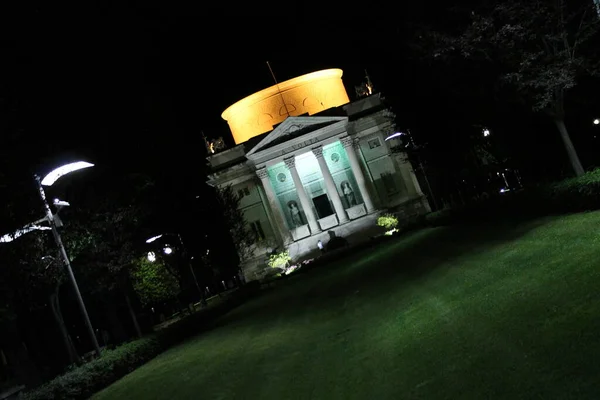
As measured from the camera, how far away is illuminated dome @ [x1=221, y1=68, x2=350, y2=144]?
5738 centimetres

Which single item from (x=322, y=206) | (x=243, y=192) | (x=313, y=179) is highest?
(x=243, y=192)

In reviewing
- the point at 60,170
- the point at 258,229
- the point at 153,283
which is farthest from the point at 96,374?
the point at 258,229

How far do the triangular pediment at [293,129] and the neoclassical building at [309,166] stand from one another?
9cm

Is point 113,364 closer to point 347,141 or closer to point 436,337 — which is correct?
point 436,337

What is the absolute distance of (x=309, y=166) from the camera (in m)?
56.5

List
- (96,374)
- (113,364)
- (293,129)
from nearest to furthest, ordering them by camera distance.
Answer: (96,374) < (113,364) < (293,129)

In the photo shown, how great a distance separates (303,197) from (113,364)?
122ft

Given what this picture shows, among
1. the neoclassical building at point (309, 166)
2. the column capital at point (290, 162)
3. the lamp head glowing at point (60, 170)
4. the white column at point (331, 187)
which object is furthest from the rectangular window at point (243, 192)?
the lamp head glowing at point (60, 170)

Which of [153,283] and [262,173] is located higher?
[262,173]

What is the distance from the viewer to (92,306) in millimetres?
39125

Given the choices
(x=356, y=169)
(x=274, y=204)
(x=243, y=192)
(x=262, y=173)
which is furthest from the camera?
(x=243, y=192)

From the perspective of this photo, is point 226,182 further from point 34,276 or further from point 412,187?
point 34,276

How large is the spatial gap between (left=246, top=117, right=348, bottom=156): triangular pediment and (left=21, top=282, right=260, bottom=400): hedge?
28.3 m

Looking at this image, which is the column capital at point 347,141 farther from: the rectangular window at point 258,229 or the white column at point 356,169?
the rectangular window at point 258,229
